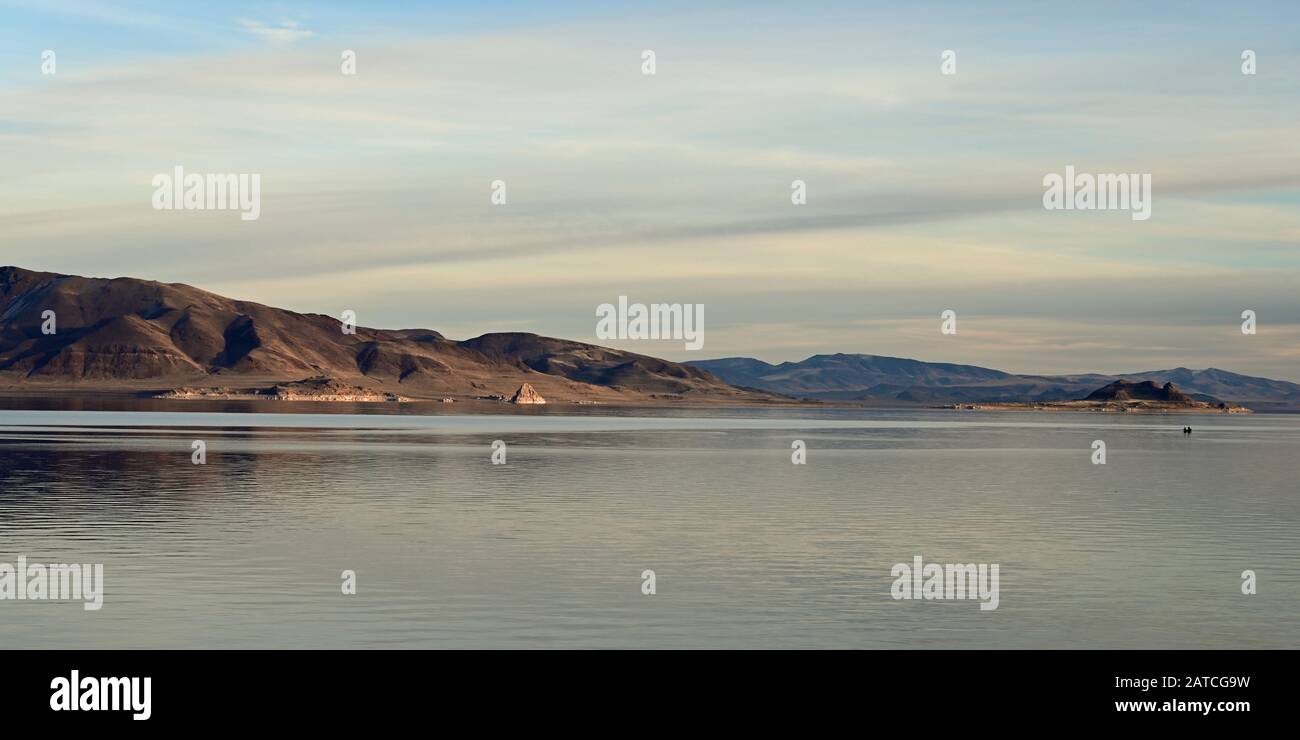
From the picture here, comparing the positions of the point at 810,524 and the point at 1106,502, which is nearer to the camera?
the point at 810,524

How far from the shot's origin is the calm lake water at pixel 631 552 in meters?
32.0

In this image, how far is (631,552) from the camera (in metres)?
46.3

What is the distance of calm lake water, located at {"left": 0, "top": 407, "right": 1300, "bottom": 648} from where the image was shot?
32.0 m

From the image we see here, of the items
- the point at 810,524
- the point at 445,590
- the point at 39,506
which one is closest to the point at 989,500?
the point at 810,524
